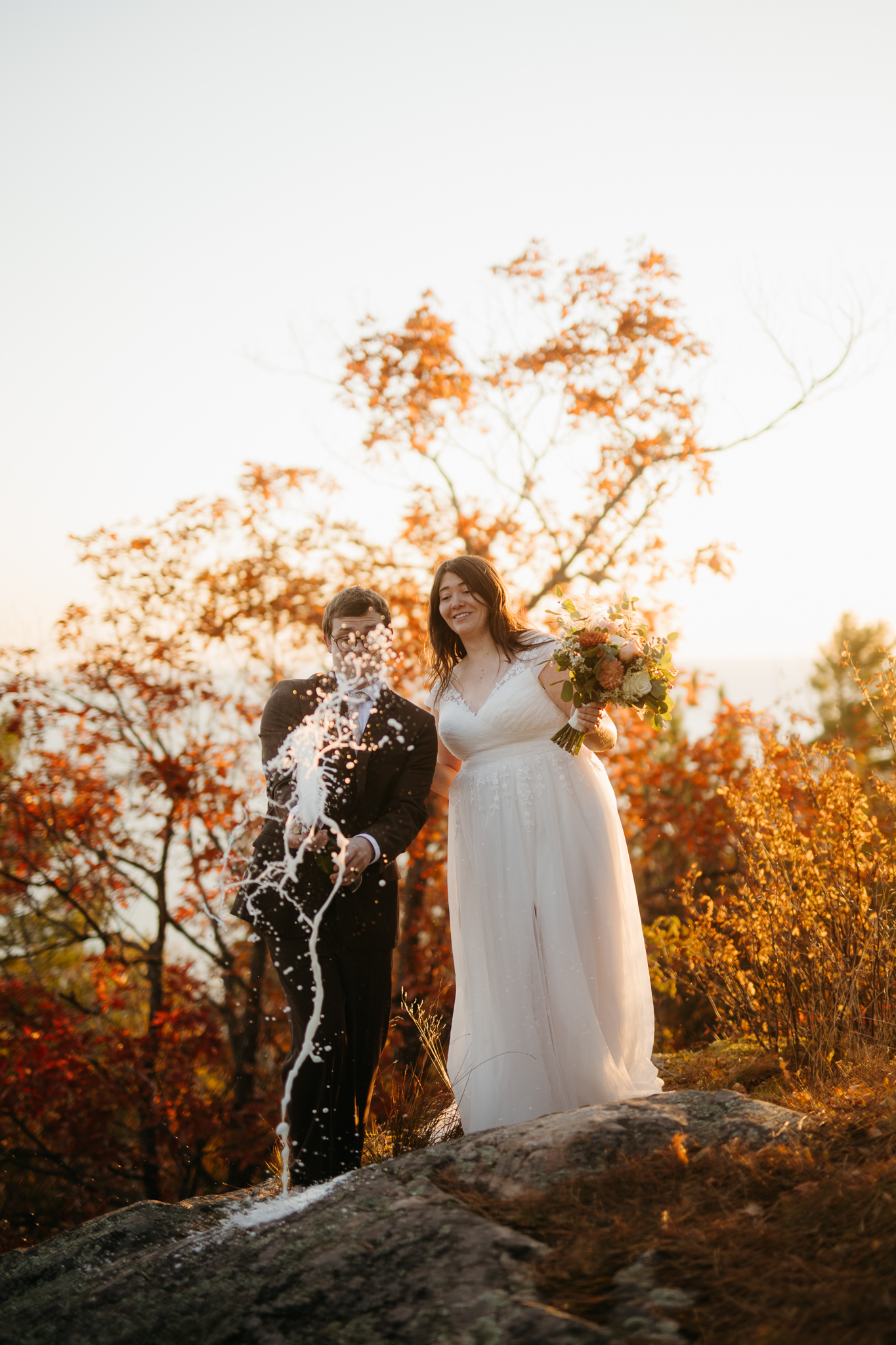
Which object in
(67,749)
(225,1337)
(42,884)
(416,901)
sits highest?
(67,749)

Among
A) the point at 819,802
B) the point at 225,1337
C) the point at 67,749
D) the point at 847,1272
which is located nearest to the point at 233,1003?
the point at 67,749

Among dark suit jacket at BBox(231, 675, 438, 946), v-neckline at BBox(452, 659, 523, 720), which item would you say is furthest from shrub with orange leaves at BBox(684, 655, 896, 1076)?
dark suit jacket at BBox(231, 675, 438, 946)

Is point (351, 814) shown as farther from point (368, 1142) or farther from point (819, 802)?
point (819, 802)

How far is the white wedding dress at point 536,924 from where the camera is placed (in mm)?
3752

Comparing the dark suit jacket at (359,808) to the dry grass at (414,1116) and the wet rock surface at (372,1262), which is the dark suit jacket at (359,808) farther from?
the wet rock surface at (372,1262)

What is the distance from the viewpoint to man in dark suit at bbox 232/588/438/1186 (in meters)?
3.60

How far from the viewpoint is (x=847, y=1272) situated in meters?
1.84

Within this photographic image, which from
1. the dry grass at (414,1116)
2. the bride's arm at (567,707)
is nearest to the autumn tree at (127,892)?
the dry grass at (414,1116)

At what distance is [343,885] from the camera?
3598 millimetres

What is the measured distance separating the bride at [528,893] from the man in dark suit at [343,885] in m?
0.39

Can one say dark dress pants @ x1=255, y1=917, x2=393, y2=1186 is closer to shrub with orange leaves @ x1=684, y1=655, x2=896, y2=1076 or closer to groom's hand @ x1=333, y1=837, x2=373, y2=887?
groom's hand @ x1=333, y1=837, x2=373, y2=887

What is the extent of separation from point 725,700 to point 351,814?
579cm

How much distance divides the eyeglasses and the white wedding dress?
0.62 m

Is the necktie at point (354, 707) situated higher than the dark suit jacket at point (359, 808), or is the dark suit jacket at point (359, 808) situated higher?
the necktie at point (354, 707)
